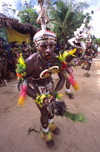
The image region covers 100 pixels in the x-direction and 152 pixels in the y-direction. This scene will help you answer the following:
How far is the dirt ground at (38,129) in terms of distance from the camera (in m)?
1.74

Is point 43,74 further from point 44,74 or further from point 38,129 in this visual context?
point 38,129

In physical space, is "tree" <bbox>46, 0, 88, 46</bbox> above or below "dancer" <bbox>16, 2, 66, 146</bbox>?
above

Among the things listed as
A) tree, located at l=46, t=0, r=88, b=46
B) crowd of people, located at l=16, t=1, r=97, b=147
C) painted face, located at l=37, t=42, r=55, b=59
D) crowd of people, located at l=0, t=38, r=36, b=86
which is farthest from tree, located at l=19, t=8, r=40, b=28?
painted face, located at l=37, t=42, r=55, b=59

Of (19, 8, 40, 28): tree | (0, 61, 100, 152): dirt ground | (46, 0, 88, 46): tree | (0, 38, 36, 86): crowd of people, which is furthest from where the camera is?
(19, 8, 40, 28): tree

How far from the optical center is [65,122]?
7.40 feet

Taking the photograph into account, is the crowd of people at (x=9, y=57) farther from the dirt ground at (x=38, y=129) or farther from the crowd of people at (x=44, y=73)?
the crowd of people at (x=44, y=73)

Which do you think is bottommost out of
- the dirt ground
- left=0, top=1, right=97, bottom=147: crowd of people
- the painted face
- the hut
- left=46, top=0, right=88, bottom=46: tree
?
the dirt ground

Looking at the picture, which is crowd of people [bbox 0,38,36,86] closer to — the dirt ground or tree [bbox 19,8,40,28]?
the dirt ground

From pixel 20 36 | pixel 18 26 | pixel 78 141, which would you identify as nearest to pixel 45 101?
pixel 78 141

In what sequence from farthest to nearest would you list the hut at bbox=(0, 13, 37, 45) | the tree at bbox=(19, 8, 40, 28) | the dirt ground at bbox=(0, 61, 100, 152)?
the tree at bbox=(19, 8, 40, 28), the hut at bbox=(0, 13, 37, 45), the dirt ground at bbox=(0, 61, 100, 152)

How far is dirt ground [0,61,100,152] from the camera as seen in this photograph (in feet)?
5.71

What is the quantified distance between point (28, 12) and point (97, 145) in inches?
484

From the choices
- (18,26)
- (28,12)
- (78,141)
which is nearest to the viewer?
(78,141)

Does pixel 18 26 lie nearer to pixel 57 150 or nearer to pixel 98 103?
pixel 98 103
